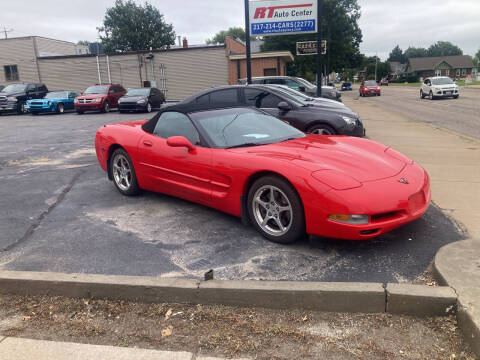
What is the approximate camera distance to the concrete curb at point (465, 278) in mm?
2428

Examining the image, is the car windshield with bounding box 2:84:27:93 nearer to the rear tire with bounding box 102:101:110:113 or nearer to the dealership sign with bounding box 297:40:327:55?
the rear tire with bounding box 102:101:110:113

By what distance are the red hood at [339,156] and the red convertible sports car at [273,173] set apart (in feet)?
0.03

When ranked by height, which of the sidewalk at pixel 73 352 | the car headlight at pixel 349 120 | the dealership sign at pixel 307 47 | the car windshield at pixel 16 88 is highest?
the dealership sign at pixel 307 47

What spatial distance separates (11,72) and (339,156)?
39.0 metres

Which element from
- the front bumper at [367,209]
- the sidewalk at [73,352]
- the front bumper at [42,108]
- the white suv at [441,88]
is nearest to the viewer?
the sidewalk at [73,352]

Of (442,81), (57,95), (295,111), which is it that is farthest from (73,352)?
(442,81)

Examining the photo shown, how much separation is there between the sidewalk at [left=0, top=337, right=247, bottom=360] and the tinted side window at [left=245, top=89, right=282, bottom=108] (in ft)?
22.6

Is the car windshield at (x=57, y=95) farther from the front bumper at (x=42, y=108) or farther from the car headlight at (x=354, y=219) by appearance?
the car headlight at (x=354, y=219)

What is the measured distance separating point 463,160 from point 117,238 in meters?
6.12

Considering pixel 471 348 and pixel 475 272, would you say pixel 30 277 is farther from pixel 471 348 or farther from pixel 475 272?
pixel 475 272

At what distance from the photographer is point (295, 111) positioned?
8336mm

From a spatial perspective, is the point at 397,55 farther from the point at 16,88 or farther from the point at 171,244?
the point at 171,244

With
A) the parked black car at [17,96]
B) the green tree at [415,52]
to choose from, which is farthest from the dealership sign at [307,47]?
the green tree at [415,52]

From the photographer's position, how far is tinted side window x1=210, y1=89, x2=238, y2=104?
911 cm
